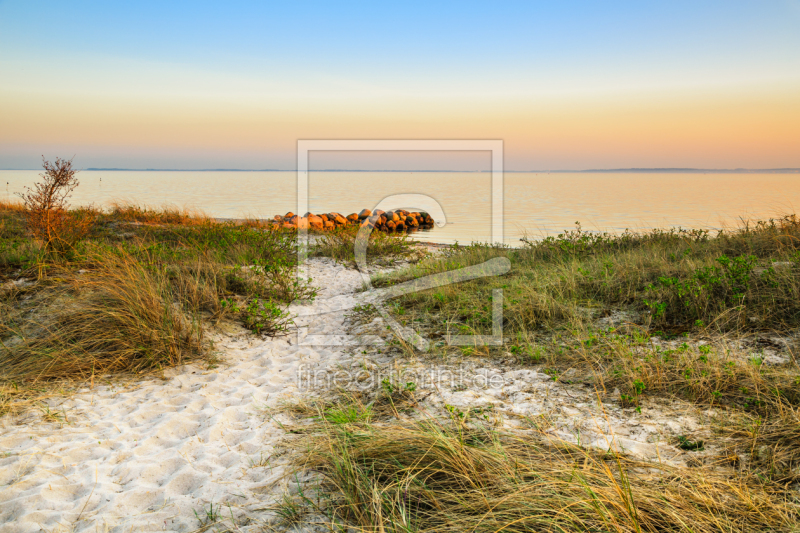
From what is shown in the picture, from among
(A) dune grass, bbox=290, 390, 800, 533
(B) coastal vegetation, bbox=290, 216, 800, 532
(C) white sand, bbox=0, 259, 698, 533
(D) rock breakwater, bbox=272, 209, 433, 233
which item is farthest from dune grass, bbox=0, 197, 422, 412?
(D) rock breakwater, bbox=272, 209, 433, 233

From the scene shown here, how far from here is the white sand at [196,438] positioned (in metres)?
2.56

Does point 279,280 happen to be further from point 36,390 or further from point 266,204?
point 266,204

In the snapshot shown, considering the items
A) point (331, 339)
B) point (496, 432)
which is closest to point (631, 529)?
point (496, 432)

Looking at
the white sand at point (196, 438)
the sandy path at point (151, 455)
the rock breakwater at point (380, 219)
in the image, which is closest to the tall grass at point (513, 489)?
the white sand at point (196, 438)

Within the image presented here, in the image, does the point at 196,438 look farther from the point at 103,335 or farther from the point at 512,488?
the point at 512,488

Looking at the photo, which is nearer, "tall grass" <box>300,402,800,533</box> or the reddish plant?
"tall grass" <box>300,402,800,533</box>

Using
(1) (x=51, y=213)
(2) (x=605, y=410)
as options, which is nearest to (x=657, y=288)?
(2) (x=605, y=410)

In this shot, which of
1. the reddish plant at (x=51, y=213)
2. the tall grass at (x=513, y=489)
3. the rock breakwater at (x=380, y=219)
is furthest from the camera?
the rock breakwater at (x=380, y=219)

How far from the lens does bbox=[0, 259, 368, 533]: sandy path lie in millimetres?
2531

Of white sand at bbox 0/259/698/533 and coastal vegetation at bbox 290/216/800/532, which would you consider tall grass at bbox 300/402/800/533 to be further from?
white sand at bbox 0/259/698/533

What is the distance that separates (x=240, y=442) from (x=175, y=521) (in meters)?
0.87

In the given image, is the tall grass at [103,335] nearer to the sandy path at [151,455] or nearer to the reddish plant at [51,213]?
the sandy path at [151,455]

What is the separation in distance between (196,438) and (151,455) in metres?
0.31

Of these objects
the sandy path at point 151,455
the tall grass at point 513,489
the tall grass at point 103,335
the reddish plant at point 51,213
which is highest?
the reddish plant at point 51,213
